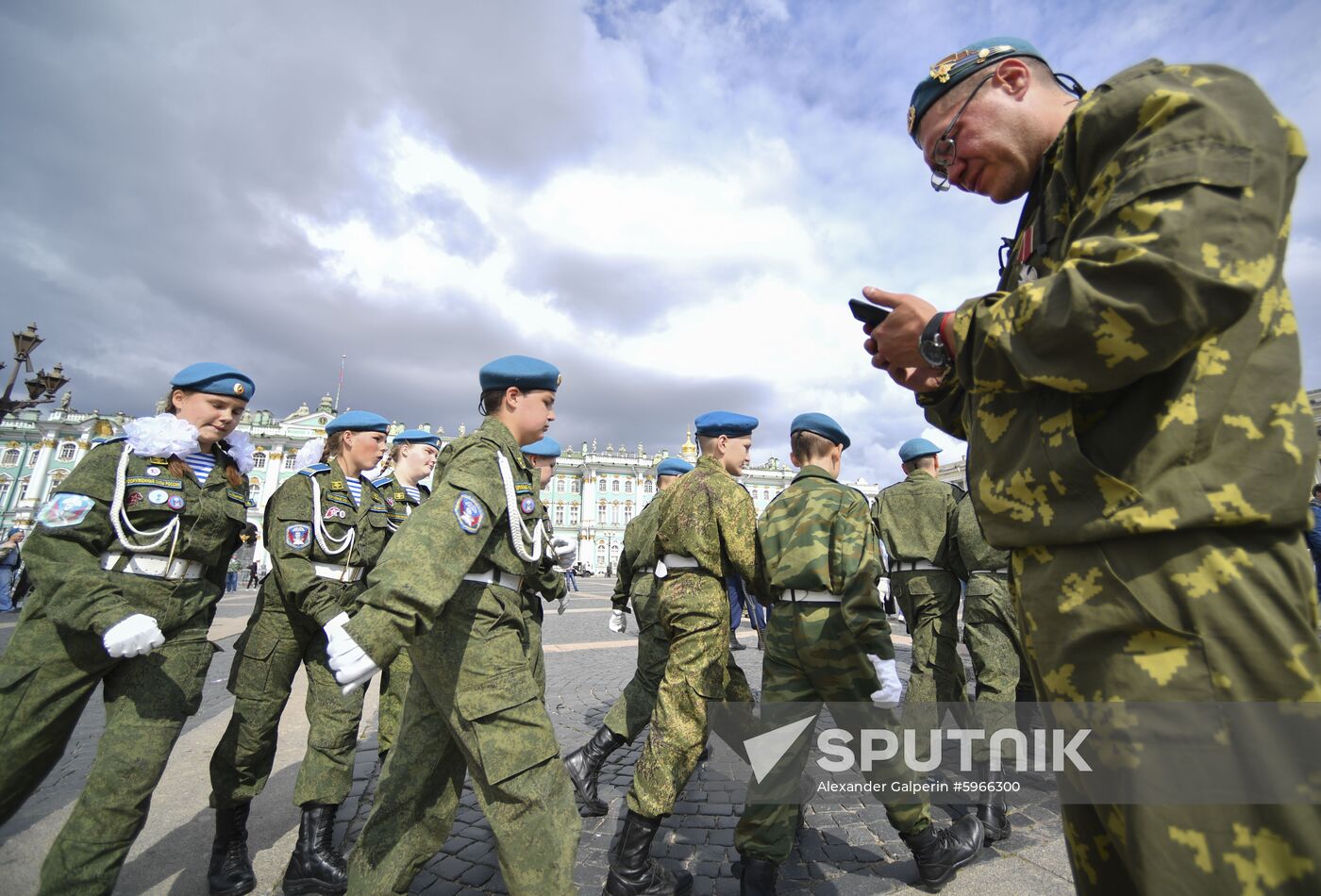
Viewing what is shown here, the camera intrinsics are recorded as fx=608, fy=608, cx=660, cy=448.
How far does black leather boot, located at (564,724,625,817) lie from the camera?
12.7ft

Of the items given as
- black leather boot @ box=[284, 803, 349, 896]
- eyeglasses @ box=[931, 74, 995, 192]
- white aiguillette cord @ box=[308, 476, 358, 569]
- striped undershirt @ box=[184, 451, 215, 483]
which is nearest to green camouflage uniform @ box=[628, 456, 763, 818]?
black leather boot @ box=[284, 803, 349, 896]

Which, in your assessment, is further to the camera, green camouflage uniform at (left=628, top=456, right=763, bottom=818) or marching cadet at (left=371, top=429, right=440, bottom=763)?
marching cadet at (left=371, top=429, right=440, bottom=763)

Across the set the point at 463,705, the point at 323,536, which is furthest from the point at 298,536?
the point at 463,705

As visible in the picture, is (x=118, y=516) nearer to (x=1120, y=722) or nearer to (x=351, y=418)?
(x=351, y=418)

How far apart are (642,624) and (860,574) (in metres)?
2.57

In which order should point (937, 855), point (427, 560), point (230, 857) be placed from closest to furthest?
point (427, 560), point (937, 855), point (230, 857)

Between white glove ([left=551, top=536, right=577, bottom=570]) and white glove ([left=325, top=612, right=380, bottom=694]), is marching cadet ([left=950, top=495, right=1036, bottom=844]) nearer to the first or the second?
white glove ([left=551, top=536, right=577, bottom=570])

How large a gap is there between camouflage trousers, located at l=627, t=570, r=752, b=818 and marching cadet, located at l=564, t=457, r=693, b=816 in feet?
1.03

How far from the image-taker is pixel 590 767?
13.4 ft

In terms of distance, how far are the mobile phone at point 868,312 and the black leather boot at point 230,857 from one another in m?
3.62

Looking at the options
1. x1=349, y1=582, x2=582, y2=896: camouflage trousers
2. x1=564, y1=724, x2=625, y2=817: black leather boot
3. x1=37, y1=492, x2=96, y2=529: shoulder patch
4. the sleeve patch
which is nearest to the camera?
x1=349, y1=582, x2=582, y2=896: camouflage trousers

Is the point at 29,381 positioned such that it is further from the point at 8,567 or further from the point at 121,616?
the point at 121,616

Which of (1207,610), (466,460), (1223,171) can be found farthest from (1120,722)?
(466,460)

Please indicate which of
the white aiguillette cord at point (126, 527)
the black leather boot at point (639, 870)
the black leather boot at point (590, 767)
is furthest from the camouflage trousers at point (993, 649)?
the white aiguillette cord at point (126, 527)
